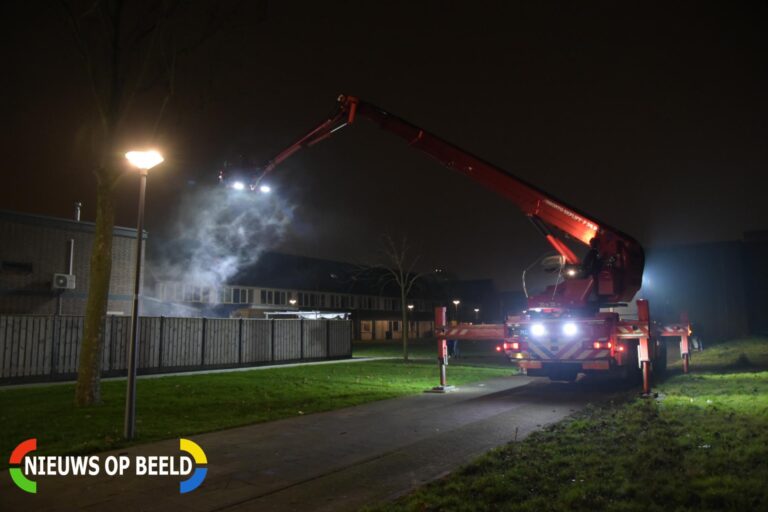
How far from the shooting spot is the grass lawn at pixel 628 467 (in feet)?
17.3

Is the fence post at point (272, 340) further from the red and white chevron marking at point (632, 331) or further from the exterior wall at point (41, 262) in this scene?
the red and white chevron marking at point (632, 331)

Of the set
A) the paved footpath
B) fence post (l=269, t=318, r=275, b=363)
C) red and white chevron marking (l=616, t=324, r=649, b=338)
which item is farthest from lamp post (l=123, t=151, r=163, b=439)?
fence post (l=269, t=318, r=275, b=363)

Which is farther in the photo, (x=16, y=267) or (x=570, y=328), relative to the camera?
(x=16, y=267)

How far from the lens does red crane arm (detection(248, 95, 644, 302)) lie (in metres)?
14.1

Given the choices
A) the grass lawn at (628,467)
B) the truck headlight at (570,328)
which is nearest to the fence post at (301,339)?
the truck headlight at (570,328)

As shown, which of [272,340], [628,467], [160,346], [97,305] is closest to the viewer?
[628,467]

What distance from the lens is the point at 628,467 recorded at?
21.0ft

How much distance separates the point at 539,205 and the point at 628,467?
30.8ft

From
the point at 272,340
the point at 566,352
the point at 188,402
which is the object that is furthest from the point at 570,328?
the point at 272,340

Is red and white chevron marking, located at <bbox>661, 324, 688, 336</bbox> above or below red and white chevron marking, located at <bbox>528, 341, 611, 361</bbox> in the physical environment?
above

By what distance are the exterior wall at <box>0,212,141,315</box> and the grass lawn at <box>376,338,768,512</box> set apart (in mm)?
21630

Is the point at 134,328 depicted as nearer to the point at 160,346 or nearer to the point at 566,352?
the point at 566,352

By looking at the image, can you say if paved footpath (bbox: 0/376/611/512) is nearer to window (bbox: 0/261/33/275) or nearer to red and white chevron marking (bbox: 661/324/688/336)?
red and white chevron marking (bbox: 661/324/688/336)

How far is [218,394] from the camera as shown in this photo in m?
13.8
